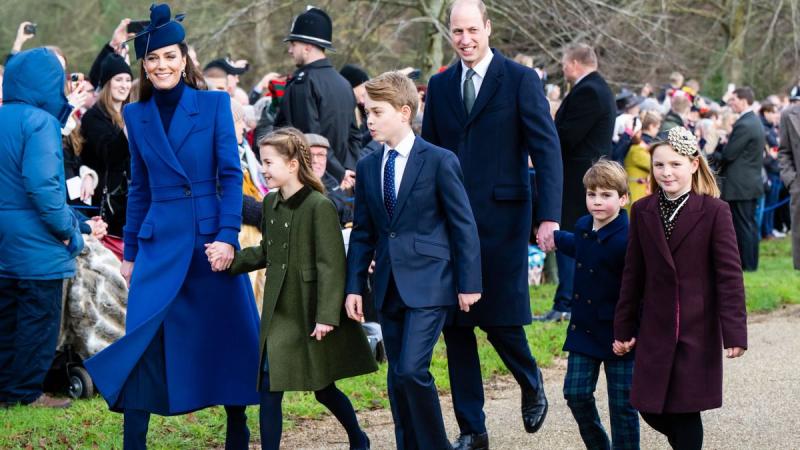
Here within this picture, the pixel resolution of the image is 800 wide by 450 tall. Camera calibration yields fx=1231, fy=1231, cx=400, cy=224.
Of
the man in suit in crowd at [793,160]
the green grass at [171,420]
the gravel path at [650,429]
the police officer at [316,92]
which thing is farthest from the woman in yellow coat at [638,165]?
the police officer at [316,92]

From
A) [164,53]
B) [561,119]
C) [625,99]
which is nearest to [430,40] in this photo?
[625,99]

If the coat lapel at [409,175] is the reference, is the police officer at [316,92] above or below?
above

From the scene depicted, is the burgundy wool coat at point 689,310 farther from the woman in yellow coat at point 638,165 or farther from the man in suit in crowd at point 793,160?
the woman in yellow coat at point 638,165

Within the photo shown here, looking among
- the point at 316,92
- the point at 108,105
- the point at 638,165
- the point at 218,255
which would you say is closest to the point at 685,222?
the point at 218,255

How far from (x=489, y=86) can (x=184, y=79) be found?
1491 millimetres

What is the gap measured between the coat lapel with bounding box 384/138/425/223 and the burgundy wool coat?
3.42ft

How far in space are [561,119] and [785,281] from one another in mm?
4527

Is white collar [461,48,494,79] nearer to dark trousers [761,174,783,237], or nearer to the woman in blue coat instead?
the woman in blue coat

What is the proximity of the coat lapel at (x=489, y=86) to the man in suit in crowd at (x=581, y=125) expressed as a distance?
345 centimetres

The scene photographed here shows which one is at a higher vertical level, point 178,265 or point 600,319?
point 178,265

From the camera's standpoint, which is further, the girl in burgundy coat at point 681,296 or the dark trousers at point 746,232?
the dark trousers at point 746,232

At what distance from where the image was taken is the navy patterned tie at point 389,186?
18.2 ft

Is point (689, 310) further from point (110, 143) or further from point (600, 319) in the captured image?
point (110, 143)

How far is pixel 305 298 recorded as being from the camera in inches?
221
